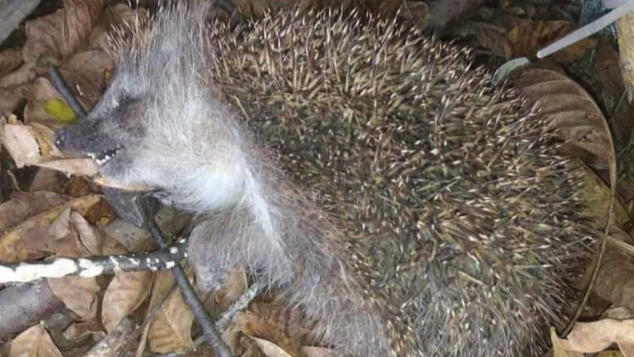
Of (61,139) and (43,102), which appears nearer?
(61,139)

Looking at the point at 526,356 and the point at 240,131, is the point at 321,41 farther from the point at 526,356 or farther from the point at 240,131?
the point at 526,356

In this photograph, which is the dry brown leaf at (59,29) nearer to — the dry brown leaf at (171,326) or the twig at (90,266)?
the twig at (90,266)

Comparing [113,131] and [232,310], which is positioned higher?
[113,131]

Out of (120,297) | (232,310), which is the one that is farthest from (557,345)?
(120,297)

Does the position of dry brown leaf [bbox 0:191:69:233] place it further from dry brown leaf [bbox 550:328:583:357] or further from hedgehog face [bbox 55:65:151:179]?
dry brown leaf [bbox 550:328:583:357]

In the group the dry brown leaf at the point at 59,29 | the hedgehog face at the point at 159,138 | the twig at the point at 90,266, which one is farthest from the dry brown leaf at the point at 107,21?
the twig at the point at 90,266

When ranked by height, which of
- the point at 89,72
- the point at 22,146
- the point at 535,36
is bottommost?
the point at 22,146

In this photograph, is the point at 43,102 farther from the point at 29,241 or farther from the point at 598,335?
the point at 598,335
